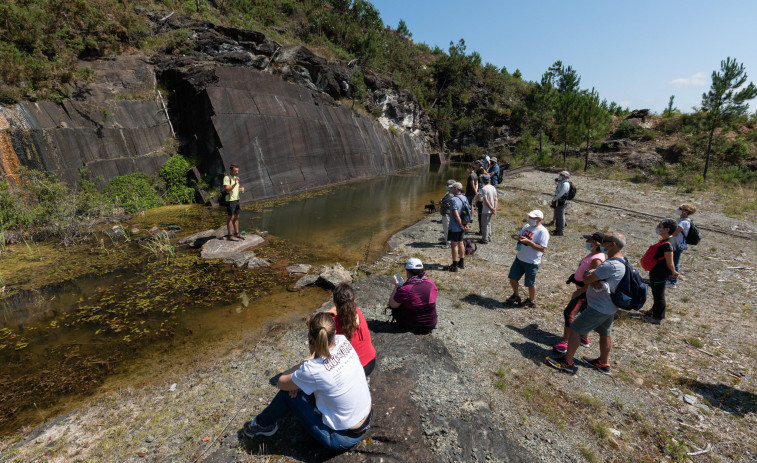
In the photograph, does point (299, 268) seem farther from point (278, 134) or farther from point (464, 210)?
point (278, 134)

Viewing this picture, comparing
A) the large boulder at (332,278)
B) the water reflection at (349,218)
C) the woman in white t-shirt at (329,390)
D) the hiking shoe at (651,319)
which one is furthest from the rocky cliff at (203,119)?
the hiking shoe at (651,319)

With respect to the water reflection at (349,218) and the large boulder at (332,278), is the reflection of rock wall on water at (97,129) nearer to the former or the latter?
the water reflection at (349,218)

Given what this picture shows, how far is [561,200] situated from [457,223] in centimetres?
546

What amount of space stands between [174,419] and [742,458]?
6358mm

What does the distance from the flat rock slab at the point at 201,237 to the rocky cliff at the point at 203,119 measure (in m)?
5.37

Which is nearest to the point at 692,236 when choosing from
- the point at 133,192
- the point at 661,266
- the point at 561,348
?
the point at 661,266

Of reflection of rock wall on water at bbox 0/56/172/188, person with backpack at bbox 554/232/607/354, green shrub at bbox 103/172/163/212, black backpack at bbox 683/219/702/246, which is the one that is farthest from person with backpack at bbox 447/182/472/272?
reflection of rock wall on water at bbox 0/56/172/188

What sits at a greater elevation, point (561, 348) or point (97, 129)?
point (97, 129)

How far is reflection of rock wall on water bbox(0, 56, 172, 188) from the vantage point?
11.3 metres

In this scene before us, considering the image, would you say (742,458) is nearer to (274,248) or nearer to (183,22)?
(274,248)

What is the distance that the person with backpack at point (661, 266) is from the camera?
241 inches

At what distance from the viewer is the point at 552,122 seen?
1578 inches

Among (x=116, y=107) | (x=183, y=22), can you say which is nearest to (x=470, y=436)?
(x=116, y=107)

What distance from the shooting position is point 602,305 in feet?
14.8
